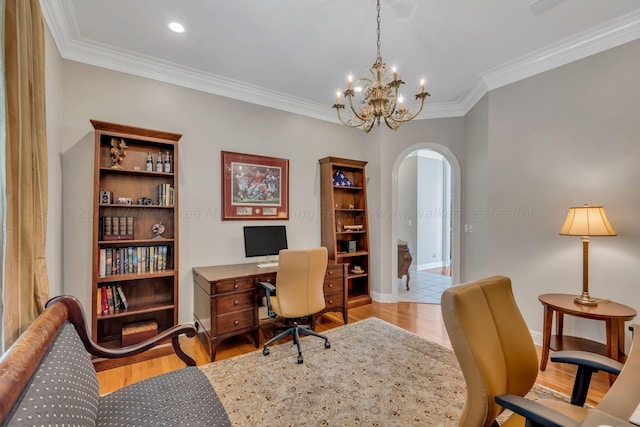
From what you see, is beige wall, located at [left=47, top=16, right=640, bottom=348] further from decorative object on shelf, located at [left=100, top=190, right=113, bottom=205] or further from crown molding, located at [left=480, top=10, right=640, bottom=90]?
decorative object on shelf, located at [left=100, top=190, right=113, bottom=205]

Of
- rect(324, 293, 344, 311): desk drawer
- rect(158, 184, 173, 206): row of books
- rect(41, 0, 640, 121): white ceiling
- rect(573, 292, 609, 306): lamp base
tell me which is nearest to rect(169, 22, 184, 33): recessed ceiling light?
rect(41, 0, 640, 121): white ceiling

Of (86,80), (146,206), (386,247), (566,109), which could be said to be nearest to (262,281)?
(146,206)

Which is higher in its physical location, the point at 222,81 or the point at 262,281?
the point at 222,81

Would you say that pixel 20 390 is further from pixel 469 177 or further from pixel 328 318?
pixel 469 177

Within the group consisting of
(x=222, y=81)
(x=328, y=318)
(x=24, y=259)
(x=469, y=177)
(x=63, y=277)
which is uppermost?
(x=222, y=81)

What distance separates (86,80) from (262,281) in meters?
2.53

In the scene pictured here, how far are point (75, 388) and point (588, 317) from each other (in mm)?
3045

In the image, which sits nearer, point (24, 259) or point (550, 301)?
point (24, 259)

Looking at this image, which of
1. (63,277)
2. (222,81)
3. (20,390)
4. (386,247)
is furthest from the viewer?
(386,247)

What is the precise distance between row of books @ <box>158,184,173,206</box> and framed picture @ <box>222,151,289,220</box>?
2.00 ft

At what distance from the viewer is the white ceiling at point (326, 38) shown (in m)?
2.21

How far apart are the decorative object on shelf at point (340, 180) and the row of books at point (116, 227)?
2.51 m

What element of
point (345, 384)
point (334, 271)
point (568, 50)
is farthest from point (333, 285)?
point (568, 50)

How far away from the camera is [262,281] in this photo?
291 centimetres
